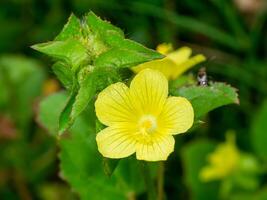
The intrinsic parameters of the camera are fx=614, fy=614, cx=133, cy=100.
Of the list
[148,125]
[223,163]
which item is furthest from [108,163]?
[223,163]

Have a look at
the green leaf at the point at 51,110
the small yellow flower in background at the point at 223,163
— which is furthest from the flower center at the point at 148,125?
the small yellow flower in background at the point at 223,163

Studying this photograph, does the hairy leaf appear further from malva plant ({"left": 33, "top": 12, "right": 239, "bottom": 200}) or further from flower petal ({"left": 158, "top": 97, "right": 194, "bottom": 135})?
flower petal ({"left": 158, "top": 97, "right": 194, "bottom": 135})

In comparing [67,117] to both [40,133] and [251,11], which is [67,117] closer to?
[40,133]

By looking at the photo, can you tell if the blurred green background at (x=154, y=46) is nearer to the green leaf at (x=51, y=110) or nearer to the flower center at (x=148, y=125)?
the green leaf at (x=51, y=110)

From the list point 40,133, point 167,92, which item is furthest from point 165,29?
point 167,92

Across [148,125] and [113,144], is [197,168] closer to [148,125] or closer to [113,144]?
[148,125]

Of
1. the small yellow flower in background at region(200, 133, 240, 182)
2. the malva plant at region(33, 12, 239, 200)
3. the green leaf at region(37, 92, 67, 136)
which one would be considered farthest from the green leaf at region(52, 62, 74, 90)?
the small yellow flower in background at region(200, 133, 240, 182)
